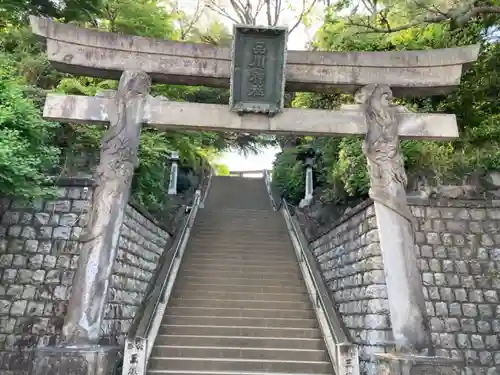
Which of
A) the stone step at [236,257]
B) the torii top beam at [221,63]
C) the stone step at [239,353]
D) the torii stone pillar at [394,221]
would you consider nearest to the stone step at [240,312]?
the stone step at [239,353]

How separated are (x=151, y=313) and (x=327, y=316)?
316 cm

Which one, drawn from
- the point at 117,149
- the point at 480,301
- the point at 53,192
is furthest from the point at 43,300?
the point at 480,301

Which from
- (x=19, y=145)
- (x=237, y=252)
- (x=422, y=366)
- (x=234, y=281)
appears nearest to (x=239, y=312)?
(x=234, y=281)

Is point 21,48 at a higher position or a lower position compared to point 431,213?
higher

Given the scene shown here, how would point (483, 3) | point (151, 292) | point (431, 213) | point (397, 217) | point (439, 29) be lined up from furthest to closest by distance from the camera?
point (439, 29)
point (483, 3)
point (151, 292)
point (431, 213)
point (397, 217)

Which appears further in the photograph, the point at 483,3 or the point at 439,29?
the point at 439,29

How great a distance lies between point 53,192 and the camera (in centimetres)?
691

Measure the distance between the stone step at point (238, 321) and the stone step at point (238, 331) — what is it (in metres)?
0.12

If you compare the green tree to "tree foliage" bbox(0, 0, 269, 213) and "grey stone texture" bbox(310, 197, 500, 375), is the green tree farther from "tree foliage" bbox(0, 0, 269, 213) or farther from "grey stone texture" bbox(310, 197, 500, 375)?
"grey stone texture" bbox(310, 197, 500, 375)

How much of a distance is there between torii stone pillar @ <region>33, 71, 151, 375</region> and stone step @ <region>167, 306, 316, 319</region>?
8.61 feet

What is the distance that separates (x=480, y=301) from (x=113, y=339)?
6.29 metres

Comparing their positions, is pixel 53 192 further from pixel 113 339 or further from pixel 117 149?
pixel 113 339

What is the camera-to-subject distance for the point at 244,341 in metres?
7.74

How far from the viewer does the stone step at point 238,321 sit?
8172mm
